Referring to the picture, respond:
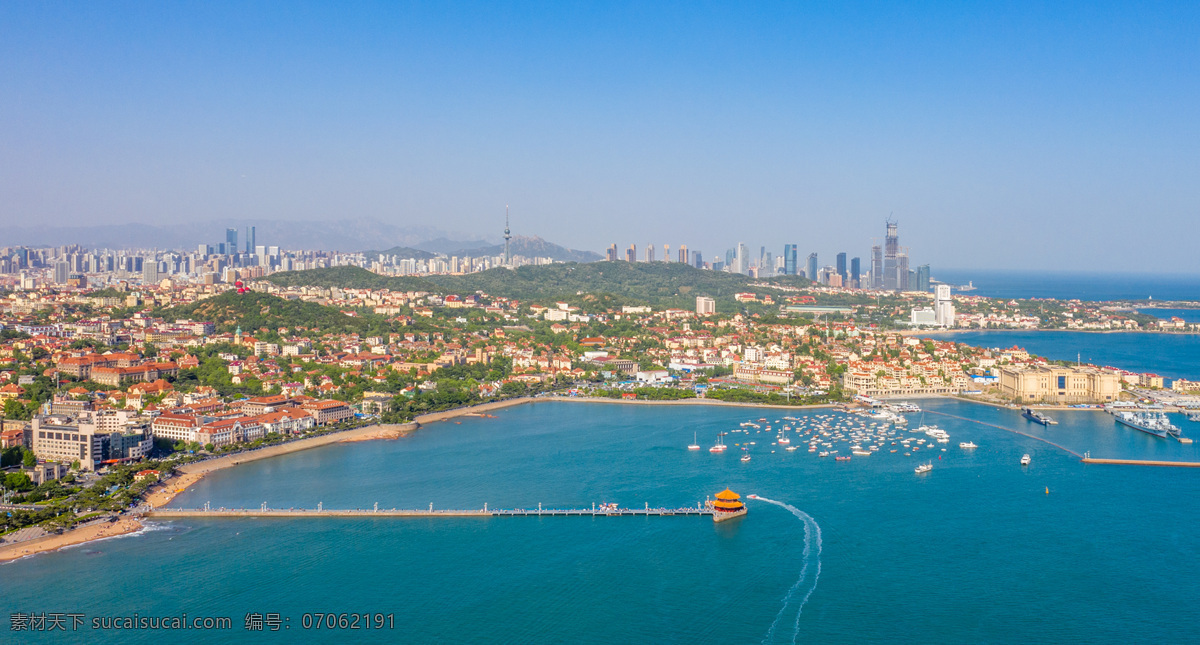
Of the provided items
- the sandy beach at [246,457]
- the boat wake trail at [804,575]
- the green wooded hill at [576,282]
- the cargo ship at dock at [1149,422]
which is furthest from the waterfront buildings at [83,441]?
the green wooded hill at [576,282]

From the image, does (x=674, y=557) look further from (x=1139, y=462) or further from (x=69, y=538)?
(x=1139, y=462)

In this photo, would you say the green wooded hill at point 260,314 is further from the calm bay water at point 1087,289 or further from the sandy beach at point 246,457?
the calm bay water at point 1087,289

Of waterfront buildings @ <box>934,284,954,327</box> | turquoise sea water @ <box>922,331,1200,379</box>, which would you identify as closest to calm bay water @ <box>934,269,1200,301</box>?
waterfront buildings @ <box>934,284,954,327</box>

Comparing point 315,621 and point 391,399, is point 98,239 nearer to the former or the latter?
point 391,399

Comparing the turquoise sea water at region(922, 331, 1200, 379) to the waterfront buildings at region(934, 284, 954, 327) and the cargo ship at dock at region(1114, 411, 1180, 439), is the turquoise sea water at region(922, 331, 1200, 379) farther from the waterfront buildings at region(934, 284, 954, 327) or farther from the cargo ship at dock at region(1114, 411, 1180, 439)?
the cargo ship at dock at region(1114, 411, 1180, 439)

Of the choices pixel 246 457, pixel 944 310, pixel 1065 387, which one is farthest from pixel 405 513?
pixel 944 310

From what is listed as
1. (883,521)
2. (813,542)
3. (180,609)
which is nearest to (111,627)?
(180,609)
